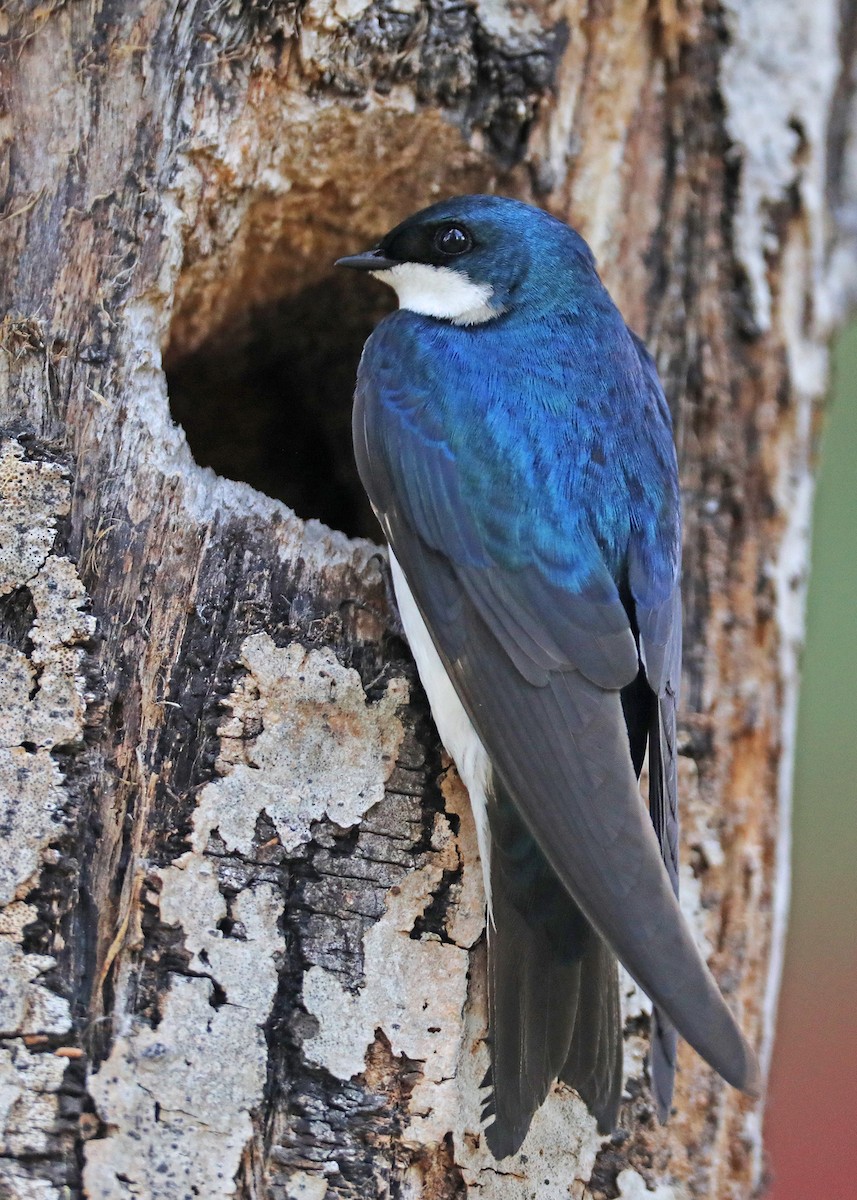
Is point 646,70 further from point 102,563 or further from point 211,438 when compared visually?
point 102,563

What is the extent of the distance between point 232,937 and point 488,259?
79 cm

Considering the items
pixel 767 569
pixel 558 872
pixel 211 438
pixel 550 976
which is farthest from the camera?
pixel 211 438

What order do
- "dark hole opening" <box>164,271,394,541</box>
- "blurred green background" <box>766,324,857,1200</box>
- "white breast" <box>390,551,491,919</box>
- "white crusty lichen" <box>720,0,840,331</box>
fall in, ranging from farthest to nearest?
"blurred green background" <box>766,324,857,1200</box>
"dark hole opening" <box>164,271,394,541</box>
"white crusty lichen" <box>720,0,840,331</box>
"white breast" <box>390,551,491,919</box>

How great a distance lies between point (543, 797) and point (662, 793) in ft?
0.56

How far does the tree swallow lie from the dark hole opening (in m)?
0.43

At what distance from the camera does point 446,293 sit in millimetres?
1545

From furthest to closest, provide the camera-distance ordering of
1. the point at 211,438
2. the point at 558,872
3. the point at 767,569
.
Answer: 1. the point at 211,438
2. the point at 767,569
3. the point at 558,872

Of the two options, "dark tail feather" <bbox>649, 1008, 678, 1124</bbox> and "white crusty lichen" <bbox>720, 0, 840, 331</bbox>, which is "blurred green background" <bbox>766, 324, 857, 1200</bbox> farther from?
"dark tail feather" <bbox>649, 1008, 678, 1124</bbox>

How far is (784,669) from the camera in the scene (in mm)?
1695

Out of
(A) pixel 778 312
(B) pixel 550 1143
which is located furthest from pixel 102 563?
(A) pixel 778 312

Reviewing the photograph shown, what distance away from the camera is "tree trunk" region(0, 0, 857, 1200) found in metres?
1.17

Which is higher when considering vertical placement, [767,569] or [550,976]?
[767,569]

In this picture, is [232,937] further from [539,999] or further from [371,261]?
[371,261]

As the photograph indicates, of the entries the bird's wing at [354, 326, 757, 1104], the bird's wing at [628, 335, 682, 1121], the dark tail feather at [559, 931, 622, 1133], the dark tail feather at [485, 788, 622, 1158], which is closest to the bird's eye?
the bird's wing at [354, 326, 757, 1104]
